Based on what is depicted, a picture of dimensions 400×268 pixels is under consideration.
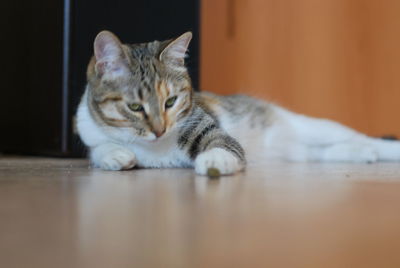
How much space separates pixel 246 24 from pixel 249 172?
1798 mm

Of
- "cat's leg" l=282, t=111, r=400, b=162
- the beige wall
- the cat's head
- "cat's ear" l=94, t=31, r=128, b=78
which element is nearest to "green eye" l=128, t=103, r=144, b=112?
the cat's head

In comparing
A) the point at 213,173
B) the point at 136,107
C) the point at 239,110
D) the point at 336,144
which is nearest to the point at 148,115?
the point at 136,107

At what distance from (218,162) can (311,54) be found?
1995 mm

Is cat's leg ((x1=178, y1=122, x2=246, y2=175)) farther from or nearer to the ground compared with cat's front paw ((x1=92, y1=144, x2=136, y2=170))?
farther from the ground

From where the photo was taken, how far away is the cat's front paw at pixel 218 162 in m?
1.28

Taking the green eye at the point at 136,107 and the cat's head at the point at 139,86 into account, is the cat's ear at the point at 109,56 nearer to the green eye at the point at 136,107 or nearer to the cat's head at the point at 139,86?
the cat's head at the point at 139,86

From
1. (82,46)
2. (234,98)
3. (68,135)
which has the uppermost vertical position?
(82,46)

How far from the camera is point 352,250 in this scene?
0.58 meters

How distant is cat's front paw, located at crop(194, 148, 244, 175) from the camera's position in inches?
50.6

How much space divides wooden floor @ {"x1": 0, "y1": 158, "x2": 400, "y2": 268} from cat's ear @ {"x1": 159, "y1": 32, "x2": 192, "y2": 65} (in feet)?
1.57

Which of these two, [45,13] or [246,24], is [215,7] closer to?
[246,24]

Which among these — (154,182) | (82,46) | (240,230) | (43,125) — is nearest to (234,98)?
(82,46)

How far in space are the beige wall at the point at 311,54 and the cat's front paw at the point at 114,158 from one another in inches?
64.9

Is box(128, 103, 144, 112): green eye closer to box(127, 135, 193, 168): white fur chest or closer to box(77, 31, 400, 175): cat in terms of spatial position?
box(77, 31, 400, 175): cat
